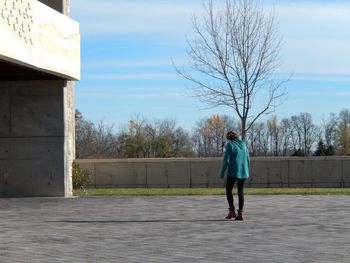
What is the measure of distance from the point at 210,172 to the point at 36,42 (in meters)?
16.4

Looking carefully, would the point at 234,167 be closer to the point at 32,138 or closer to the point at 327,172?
the point at 32,138

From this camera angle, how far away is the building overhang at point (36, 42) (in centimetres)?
1362

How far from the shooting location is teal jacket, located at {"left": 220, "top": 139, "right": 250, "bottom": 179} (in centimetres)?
1268

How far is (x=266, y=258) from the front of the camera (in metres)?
8.34

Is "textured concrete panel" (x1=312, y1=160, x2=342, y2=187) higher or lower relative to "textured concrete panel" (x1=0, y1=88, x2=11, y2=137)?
lower

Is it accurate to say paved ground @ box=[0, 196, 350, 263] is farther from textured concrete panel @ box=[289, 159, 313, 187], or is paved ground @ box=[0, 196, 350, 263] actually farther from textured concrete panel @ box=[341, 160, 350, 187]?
textured concrete panel @ box=[341, 160, 350, 187]

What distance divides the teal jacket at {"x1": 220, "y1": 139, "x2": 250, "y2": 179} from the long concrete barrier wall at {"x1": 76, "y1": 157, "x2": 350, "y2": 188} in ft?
56.0

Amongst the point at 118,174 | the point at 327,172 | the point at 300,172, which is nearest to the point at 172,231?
the point at 118,174

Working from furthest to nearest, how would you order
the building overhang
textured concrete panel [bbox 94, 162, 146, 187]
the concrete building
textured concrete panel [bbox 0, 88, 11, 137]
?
textured concrete panel [bbox 94, 162, 146, 187] → textured concrete panel [bbox 0, 88, 11, 137] → the concrete building → the building overhang

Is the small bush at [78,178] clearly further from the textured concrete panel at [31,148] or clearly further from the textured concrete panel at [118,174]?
the textured concrete panel at [31,148]

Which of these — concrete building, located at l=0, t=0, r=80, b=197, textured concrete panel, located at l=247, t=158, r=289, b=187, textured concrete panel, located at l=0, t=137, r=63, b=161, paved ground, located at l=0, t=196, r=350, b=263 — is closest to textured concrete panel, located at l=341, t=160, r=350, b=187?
textured concrete panel, located at l=247, t=158, r=289, b=187

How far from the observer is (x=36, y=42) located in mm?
15172

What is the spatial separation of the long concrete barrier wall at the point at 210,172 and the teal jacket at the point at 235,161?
1706 centimetres

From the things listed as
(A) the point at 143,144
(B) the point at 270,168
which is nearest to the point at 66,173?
(B) the point at 270,168
